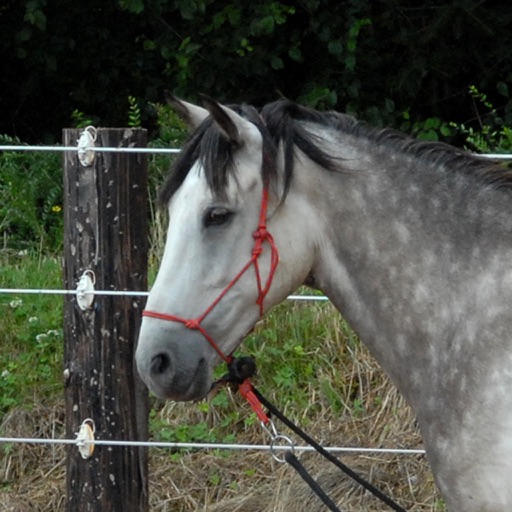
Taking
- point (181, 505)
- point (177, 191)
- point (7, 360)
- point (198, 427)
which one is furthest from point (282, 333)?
point (177, 191)

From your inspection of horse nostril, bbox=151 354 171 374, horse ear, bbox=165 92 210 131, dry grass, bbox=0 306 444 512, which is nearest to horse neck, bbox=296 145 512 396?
horse ear, bbox=165 92 210 131

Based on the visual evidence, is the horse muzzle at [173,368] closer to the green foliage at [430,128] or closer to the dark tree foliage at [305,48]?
the green foliage at [430,128]

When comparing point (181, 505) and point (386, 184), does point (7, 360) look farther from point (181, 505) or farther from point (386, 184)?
point (386, 184)

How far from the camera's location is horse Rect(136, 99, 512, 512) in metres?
2.57

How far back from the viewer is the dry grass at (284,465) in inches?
169

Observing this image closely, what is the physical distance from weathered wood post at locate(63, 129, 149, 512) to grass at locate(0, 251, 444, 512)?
2.39ft

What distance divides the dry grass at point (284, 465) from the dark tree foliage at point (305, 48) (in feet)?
8.42

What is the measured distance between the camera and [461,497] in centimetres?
251

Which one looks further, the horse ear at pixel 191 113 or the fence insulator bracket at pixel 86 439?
the fence insulator bracket at pixel 86 439

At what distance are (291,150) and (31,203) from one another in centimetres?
388

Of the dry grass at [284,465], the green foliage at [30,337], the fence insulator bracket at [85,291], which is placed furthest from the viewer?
the green foliage at [30,337]

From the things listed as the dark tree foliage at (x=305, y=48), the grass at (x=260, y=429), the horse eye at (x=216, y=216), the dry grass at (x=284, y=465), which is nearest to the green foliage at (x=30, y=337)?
the grass at (x=260, y=429)

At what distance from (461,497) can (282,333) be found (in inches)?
96.3

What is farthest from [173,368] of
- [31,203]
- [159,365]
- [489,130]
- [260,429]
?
[489,130]
